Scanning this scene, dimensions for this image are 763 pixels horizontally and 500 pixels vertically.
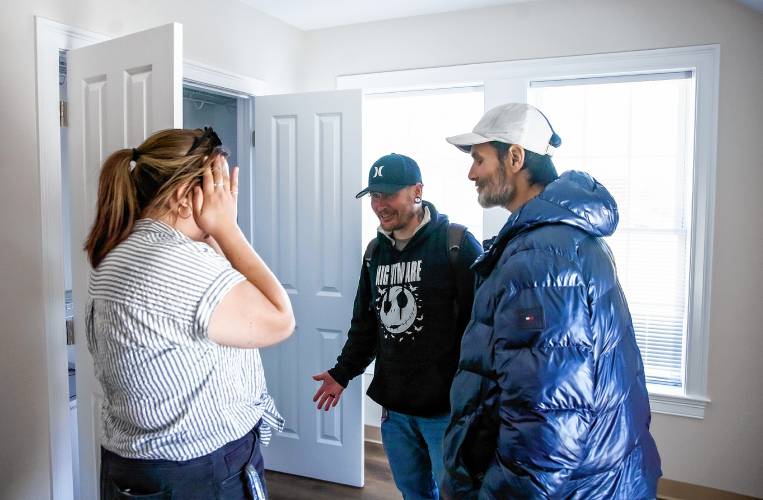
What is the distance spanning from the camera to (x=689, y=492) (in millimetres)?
2863

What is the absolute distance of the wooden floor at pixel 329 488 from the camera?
296cm

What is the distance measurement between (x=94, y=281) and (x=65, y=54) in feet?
4.59

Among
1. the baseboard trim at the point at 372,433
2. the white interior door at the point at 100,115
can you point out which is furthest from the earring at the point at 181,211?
the baseboard trim at the point at 372,433

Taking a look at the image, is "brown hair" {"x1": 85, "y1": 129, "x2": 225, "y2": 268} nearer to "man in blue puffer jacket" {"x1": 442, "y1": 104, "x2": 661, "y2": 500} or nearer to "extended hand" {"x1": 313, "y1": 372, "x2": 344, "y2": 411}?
"man in blue puffer jacket" {"x1": 442, "y1": 104, "x2": 661, "y2": 500}

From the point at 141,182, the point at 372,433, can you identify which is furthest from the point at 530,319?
the point at 372,433

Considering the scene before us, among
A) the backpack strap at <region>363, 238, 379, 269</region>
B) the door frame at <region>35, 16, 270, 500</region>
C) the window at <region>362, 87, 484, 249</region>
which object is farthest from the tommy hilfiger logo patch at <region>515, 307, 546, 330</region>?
the window at <region>362, 87, 484, 249</region>

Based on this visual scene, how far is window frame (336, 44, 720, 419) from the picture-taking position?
2.71 m

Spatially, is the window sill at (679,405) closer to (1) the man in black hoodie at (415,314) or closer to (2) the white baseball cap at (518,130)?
(1) the man in black hoodie at (415,314)

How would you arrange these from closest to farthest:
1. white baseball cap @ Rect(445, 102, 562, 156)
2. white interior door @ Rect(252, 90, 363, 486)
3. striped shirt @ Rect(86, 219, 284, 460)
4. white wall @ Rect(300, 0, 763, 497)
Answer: striped shirt @ Rect(86, 219, 284, 460) → white baseball cap @ Rect(445, 102, 562, 156) → white wall @ Rect(300, 0, 763, 497) → white interior door @ Rect(252, 90, 363, 486)

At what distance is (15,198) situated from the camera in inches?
77.9

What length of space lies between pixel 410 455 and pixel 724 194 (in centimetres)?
192

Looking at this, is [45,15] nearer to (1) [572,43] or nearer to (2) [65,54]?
(2) [65,54]

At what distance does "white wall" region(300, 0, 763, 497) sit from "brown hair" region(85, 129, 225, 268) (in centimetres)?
237

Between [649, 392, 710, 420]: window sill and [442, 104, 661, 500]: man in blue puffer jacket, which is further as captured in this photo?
[649, 392, 710, 420]: window sill
